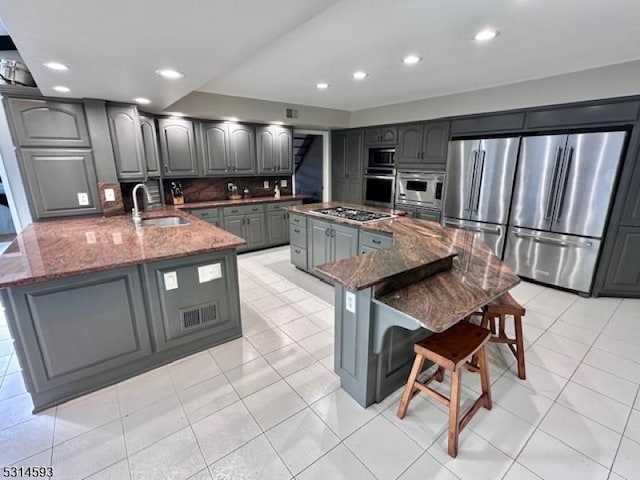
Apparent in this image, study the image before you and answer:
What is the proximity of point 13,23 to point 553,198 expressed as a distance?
4.57 meters

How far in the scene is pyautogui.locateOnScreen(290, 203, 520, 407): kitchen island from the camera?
1.54m

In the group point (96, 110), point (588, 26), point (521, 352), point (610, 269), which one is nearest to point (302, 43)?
point (588, 26)

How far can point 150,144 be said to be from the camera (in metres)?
3.93

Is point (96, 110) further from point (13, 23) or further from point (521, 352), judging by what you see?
point (521, 352)

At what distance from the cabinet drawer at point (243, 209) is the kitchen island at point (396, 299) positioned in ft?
10.5

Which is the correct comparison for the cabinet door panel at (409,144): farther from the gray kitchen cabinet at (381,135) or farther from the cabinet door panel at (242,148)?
the cabinet door panel at (242,148)

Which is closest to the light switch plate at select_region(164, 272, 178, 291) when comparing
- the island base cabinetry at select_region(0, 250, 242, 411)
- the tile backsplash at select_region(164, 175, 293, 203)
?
the island base cabinetry at select_region(0, 250, 242, 411)

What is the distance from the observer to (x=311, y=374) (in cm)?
218

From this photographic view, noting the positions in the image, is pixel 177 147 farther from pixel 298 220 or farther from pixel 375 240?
pixel 375 240

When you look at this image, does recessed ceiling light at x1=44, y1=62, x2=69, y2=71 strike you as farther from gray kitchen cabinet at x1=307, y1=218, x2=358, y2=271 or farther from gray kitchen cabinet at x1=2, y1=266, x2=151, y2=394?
gray kitchen cabinet at x1=307, y1=218, x2=358, y2=271

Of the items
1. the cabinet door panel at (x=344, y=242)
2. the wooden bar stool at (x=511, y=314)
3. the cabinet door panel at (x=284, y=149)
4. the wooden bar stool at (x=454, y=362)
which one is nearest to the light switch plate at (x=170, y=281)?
the wooden bar stool at (x=454, y=362)

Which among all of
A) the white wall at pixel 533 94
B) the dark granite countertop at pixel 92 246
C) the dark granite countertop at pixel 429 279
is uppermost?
the white wall at pixel 533 94

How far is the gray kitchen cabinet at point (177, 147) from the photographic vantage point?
13.9 ft

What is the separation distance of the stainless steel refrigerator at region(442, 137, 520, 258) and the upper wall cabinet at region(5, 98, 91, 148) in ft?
14.6
